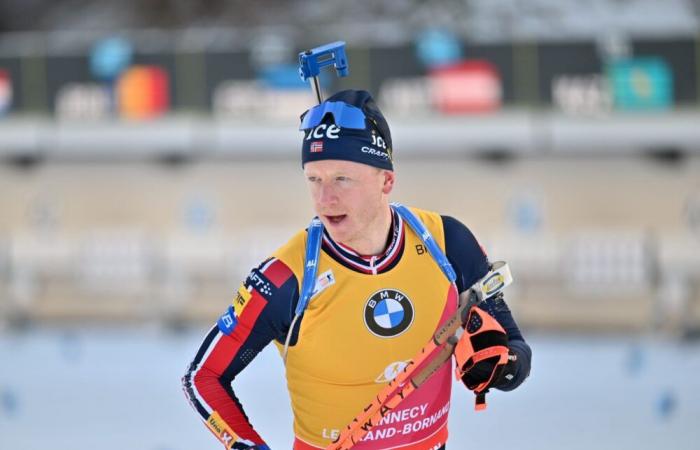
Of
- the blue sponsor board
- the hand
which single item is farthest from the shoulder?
the blue sponsor board

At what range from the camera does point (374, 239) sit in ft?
10.3

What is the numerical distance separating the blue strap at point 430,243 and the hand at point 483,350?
16 centimetres

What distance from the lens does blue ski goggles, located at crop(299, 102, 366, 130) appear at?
3.07 m

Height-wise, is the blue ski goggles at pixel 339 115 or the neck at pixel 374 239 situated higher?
the blue ski goggles at pixel 339 115

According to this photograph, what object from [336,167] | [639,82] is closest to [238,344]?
[336,167]

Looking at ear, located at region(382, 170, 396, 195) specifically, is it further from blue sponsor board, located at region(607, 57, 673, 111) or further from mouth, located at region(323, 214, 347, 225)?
blue sponsor board, located at region(607, 57, 673, 111)

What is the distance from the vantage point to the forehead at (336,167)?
3039 millimetres

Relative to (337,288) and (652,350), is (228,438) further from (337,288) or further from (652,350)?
(652,350)

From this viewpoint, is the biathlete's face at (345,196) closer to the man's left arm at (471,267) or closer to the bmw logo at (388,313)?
the bmw logo at (388,313)

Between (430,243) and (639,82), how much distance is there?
7.40 m

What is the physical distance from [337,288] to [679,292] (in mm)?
7893

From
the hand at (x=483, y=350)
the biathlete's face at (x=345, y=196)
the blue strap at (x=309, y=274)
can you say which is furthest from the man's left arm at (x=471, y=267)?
the blue strap at (x=309, y=274)

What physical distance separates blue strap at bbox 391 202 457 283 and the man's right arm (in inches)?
15.4

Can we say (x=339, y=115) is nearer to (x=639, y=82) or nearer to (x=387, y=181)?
(x=387, y=181)
